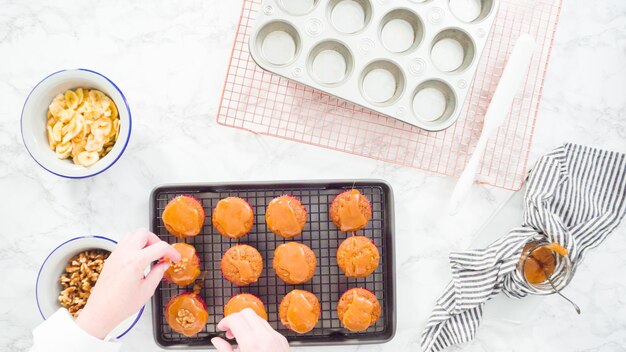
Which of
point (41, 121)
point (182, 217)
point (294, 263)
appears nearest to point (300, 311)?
point (294, 263)

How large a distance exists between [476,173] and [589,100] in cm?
49

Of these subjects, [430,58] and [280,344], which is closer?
[280,344]

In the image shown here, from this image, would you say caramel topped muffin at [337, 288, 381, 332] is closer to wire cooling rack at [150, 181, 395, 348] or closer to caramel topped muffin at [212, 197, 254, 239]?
wire cooling rack at [150, 181, 395, 348]

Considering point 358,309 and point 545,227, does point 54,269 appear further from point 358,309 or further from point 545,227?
point 545,227

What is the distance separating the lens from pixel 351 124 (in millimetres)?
1950

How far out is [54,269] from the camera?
1737 millimetres

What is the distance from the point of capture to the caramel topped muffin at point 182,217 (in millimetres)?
1748

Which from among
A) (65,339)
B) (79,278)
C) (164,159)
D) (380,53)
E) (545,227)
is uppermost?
(380,53)

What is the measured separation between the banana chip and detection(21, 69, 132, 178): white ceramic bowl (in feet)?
0.08

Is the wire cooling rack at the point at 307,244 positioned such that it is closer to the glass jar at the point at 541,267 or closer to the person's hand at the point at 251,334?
the person's hand at the point at 251,334

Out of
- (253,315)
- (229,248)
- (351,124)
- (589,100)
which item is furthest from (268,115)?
(589,100)

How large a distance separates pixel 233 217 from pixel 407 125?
0.67 meters

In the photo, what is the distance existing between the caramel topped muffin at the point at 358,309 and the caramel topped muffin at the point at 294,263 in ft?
0.45

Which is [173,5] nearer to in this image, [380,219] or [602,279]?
[380,219]
